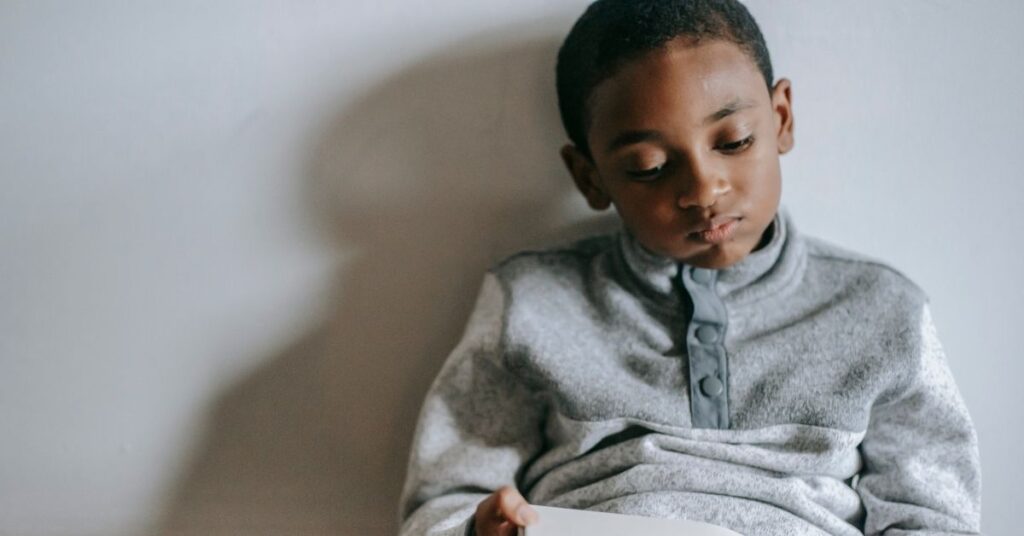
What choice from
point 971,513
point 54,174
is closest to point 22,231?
point 54,174

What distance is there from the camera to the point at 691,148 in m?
0.78

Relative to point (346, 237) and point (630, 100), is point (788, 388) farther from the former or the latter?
point (346, 237)

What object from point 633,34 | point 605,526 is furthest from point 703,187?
point 605,526

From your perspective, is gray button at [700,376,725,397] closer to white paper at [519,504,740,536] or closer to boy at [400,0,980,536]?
boy at [400,0,980,536]

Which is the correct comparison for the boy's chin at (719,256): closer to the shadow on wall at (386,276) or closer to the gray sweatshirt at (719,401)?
the gray sweatshirt at (719,401)

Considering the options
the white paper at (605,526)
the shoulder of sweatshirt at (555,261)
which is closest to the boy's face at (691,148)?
the shoulder of sweatshirt at (555,261)

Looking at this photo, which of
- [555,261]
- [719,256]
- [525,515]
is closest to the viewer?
[525,515]

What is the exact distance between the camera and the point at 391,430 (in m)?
1.04

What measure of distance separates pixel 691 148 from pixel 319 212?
40cm

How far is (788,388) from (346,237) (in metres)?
0.46

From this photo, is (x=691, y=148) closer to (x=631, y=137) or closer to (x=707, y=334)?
(x=631, y=137)

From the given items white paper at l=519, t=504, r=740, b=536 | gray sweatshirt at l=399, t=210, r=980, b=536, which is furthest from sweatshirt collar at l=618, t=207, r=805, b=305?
white paper at l=519, t=504, r=740, b=536

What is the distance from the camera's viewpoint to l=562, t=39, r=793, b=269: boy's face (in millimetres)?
781

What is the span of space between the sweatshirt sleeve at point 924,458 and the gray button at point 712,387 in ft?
0.48
